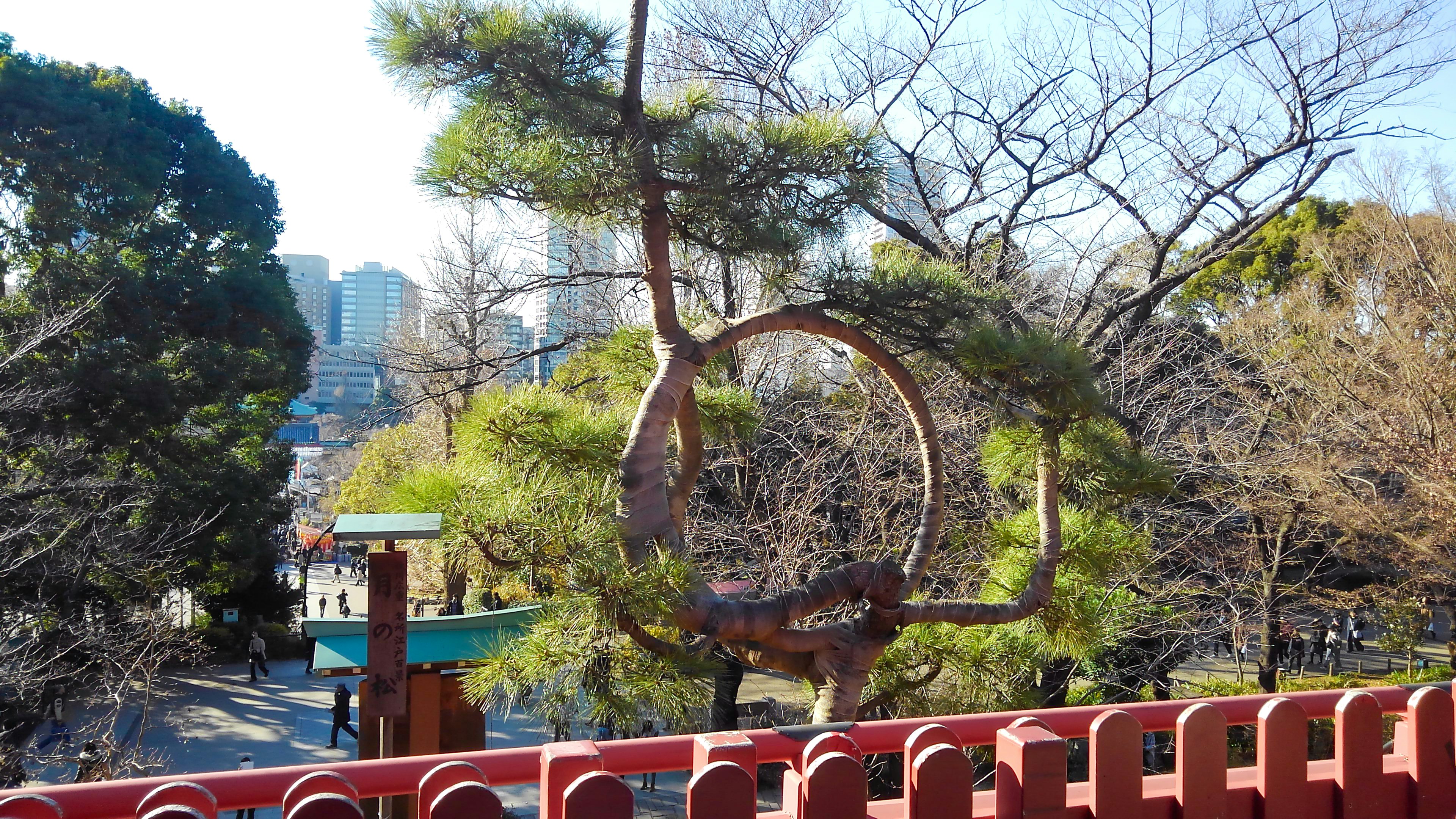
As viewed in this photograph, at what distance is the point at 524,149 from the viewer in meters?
2.26

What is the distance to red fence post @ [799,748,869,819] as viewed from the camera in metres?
1.24

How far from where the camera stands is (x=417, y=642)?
552cm

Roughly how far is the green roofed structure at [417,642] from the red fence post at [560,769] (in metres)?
3.90

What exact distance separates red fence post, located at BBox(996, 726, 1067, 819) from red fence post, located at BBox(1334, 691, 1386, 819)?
65 centimetres

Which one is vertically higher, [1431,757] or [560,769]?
[560,769]

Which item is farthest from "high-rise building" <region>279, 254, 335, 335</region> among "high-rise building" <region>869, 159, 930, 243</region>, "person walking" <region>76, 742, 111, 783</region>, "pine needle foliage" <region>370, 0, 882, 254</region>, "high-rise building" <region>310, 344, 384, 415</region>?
"pine needle foliage" <region>370, 0, 882, 254</region>

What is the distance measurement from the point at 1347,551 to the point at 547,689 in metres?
13.4

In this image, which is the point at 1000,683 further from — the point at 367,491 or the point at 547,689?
the point at 367,491

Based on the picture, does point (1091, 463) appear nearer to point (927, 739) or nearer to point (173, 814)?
point (927, 739)

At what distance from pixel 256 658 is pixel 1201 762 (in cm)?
1673

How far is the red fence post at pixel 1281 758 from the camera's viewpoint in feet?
5.13

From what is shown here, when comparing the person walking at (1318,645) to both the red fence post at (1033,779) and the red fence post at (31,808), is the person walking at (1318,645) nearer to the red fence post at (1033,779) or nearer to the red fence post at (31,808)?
the red fence post at (1033,779)

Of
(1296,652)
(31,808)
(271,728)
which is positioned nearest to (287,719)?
Result: (271,728)

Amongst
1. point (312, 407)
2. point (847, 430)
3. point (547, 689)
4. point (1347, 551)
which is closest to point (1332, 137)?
point (847, 430)
